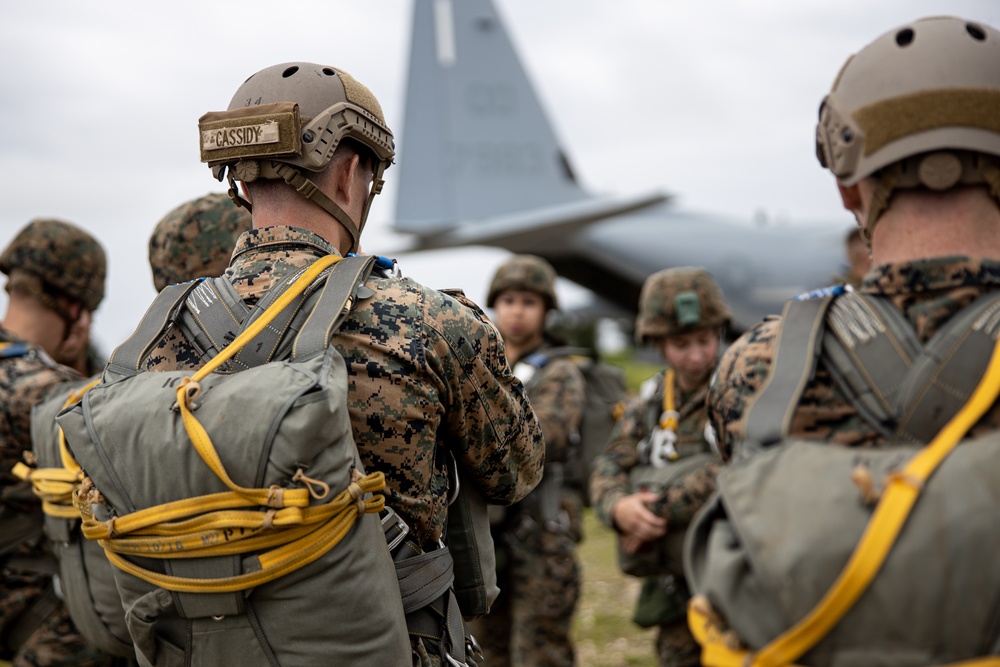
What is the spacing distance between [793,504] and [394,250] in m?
20.9

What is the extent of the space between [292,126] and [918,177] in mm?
1365

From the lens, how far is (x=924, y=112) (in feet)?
5.30

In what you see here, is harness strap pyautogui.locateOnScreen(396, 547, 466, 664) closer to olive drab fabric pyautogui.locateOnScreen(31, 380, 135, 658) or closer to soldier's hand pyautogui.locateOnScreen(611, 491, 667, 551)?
olive drab fabric pyautogui.locateOnScreen(31, 380, 135, 658)

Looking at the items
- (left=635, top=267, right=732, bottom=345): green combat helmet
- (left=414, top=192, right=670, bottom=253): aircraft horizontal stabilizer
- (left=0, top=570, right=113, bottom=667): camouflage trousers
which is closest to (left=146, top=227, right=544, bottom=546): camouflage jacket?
(left=0, top=570, right=113, bottom=667): camouflage trousers

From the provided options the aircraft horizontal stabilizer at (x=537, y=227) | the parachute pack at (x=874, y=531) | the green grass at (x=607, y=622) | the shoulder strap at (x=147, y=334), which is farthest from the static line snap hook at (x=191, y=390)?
the aircraft horizontal stabilizer at (x=537, y=227)

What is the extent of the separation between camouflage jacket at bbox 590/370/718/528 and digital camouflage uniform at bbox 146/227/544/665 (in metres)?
1.57

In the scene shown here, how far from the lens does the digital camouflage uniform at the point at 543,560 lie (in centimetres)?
471

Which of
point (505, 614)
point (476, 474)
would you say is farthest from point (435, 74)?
point (476, 474)

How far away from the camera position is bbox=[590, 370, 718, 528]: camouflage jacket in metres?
3.81

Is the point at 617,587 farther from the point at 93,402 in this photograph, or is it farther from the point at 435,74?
the point at 435,74

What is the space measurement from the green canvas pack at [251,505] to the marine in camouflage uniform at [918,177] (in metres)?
0.83

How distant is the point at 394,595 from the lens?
6.57ft

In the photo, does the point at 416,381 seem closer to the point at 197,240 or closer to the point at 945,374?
the point at 945,374

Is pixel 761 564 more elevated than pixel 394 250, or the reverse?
pixel 394 250
